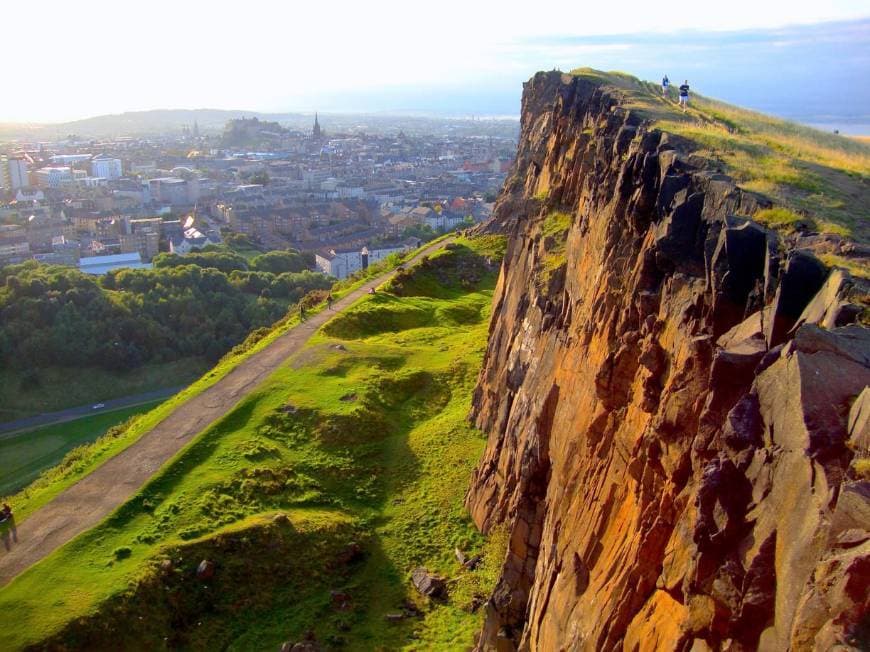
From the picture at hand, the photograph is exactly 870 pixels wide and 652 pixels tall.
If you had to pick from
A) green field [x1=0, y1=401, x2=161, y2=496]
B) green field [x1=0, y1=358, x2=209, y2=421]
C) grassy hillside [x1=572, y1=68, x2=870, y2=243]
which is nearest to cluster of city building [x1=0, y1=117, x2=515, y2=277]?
green field [x1=0, y1=358, x2=209, y2=421]

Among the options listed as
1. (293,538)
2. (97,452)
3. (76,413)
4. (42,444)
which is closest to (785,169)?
(293,538)

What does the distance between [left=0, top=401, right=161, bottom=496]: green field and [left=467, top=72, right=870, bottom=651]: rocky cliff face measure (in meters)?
34.5

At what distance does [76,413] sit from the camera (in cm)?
5672

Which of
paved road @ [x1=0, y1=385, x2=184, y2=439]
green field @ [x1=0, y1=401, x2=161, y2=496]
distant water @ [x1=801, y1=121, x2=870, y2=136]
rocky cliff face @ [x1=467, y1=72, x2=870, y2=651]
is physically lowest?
paved road @ [x1=0, y1=385, x2=184, y2=439]

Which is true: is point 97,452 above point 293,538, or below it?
above

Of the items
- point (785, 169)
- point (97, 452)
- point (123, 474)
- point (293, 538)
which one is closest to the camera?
point (785, 169)

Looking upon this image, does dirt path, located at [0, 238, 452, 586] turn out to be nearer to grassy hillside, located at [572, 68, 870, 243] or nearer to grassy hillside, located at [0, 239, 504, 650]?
grassy hillside, located at [0, 239, 504, 650]

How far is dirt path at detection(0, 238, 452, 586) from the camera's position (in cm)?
2294

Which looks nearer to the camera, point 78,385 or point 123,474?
point 123,474

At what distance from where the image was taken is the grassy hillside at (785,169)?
523 inches

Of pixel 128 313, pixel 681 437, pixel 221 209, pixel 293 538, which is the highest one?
pixel 681 437

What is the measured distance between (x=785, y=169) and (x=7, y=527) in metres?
24.6

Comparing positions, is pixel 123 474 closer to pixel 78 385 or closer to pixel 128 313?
pixel 78 385

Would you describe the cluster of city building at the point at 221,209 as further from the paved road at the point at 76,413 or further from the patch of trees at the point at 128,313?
the paved road at the point at 76,413
